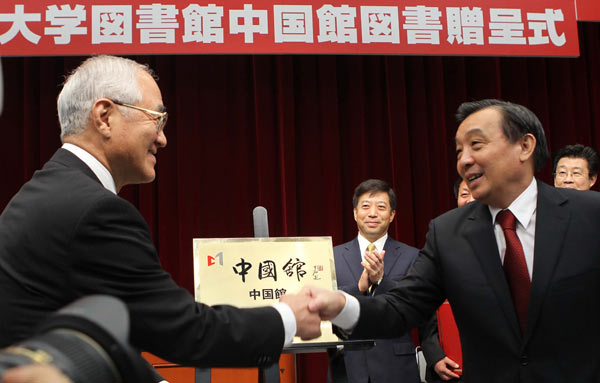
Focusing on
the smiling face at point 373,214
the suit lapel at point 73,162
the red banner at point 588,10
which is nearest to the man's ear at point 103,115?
the suit lapel at point 73,162

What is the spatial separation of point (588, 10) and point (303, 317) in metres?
3.12

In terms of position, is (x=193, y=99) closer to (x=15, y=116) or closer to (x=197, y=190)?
(x=197, y=190)

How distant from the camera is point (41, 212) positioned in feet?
4.71

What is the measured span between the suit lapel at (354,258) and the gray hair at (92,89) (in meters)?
2.03

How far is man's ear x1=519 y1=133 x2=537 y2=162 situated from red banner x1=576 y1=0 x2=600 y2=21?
229 cm

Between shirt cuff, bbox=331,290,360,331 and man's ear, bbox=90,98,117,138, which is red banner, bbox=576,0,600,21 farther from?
man's ear, bbox=90,98,117,138

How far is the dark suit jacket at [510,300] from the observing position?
1.79 meters

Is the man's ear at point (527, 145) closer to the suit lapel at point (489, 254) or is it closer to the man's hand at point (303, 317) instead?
the suit lapel at point (489, 254)

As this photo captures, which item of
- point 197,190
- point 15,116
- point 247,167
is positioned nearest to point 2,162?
point 15,116

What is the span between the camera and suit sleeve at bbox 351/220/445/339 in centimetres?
203

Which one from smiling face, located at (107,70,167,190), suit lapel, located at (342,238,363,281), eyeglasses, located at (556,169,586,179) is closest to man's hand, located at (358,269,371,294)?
suit lapel, located at (342,238,363,281)

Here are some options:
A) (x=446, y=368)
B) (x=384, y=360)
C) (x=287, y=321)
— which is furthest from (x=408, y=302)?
(x=384, y=360)

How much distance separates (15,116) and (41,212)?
11.6 ft

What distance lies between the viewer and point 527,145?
2.07 metres
